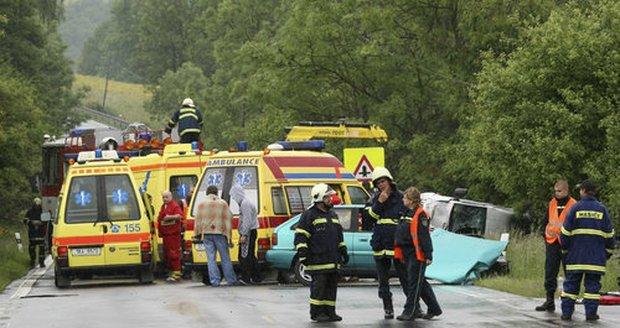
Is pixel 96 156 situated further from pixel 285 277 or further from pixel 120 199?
pixel 285 277

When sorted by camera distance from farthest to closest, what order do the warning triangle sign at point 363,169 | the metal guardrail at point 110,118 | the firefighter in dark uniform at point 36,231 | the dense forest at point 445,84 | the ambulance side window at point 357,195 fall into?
the metal guardrail at point 110,118 < the dense forest at point 445,84 < the firefighter in dark uniform at point 36,231 < the warning triangle sign at point 363,169 < the ambulance side window at point 357,195

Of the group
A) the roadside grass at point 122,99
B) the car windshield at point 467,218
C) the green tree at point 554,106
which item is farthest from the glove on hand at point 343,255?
the roadside grass at point 122,99

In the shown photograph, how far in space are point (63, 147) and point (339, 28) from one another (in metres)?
18.5

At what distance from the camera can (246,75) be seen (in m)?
78.0

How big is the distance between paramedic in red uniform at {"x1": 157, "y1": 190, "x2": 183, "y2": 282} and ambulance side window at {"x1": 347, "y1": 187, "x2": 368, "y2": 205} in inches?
130

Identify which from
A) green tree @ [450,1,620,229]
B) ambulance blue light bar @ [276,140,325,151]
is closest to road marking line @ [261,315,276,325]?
ambulance blue light bar @ [276,140,325,151]

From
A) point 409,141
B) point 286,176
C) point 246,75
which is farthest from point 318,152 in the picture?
point 246,75

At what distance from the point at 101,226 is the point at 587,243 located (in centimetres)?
1084

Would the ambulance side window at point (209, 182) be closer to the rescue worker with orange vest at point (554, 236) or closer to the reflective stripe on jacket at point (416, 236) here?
the reflective stripe on jacket at point (416, 236)

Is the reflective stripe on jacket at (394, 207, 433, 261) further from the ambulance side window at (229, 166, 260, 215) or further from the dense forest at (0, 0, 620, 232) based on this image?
the dense forest at (0, 0, 620, 232)

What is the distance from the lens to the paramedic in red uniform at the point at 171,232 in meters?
26.0

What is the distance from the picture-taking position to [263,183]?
941 inches

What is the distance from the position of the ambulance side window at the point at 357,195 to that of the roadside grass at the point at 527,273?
2.83m

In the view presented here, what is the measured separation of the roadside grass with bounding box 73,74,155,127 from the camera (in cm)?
13177
